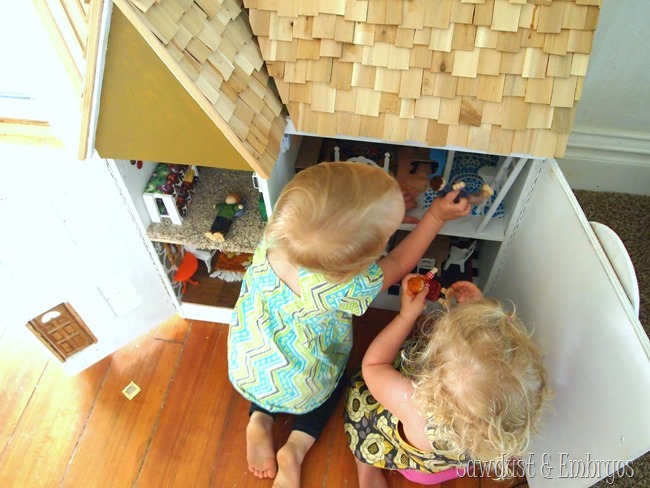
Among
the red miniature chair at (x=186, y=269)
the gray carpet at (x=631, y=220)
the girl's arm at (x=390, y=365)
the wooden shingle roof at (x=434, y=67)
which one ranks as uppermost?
the wooden shingle roof at (x=434, y=67)

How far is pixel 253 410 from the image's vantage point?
48.4 inches

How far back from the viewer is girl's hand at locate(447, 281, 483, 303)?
1.02 metres

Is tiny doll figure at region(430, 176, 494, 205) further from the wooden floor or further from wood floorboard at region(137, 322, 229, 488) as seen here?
wood floorboard at region(137, 322, 229, 488)

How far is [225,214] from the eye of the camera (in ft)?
3.88

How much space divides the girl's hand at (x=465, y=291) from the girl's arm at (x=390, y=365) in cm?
9

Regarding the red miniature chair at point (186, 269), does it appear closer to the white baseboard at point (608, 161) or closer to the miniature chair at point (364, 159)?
the miniature chair at point (364, 159)

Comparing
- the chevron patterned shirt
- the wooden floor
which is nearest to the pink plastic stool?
the wooden floor

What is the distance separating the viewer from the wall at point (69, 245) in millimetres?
963

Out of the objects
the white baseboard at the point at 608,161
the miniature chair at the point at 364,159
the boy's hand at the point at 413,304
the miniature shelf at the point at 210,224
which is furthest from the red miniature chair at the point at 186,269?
the white baseboard at the point at 608,161

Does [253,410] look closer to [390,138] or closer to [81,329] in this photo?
[81,329]

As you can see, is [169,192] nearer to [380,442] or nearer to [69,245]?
[69,245]

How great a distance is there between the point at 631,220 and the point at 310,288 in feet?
3.89

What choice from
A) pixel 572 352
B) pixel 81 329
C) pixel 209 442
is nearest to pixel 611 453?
pixel 572 352

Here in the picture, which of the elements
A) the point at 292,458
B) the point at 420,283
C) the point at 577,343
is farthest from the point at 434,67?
the point at 292,458
